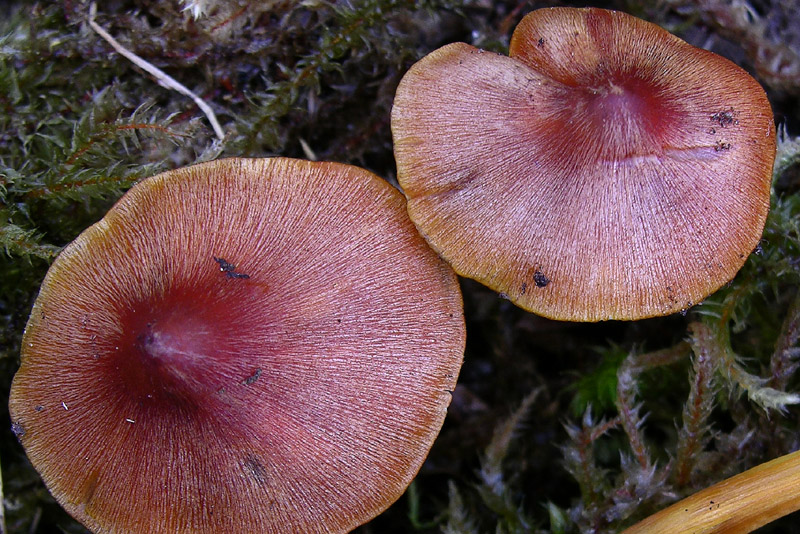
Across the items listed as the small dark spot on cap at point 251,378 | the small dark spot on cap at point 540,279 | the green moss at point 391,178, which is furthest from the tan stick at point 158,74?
the small dark spot on cap at point 540,279

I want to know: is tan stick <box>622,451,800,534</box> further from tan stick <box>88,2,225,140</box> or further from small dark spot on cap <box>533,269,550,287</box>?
tan stick <box>88,2,225,140</box>

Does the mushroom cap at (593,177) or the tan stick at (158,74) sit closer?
the mushroom cap at (593,177)

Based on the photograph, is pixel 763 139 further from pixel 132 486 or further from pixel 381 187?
pixel 132 486

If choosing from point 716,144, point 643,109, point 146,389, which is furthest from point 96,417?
point 716,144

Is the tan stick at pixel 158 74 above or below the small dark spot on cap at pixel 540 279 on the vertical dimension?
below

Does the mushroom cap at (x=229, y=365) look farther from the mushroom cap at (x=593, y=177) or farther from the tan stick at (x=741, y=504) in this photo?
the tan stick at (x=741, y=504)

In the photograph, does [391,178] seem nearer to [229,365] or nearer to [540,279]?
[540,279]
